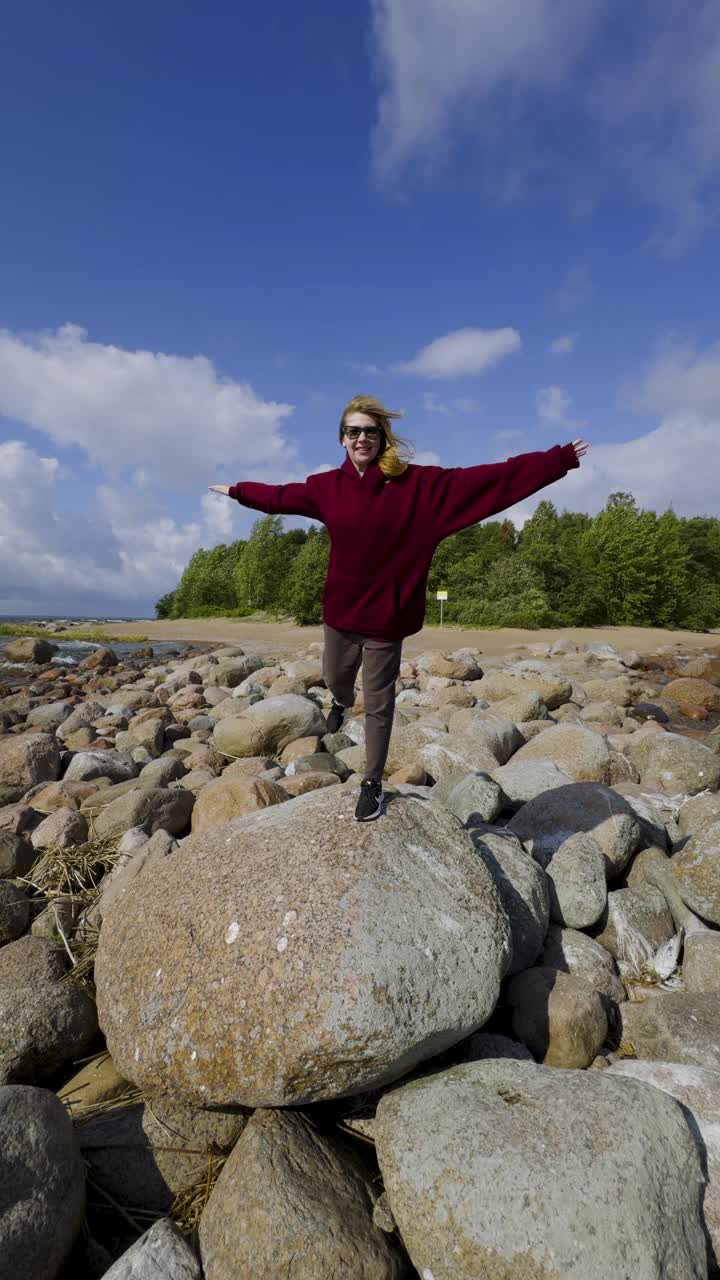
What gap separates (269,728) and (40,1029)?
483cm

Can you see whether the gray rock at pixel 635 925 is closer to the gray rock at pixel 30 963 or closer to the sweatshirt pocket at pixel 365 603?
the sweatshirt pocket at pixel 365 603

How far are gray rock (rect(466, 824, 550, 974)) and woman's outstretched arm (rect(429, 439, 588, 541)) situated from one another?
204cm

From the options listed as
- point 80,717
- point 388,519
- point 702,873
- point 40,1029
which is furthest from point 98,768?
point 702,873

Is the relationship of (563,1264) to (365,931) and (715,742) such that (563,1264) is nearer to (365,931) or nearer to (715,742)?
(365,931)

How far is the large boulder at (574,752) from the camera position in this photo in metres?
6.47

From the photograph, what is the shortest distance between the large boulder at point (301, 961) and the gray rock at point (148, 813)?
182cm

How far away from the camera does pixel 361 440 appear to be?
3.72 metres

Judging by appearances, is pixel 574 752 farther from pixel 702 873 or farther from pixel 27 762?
pixel 27 762

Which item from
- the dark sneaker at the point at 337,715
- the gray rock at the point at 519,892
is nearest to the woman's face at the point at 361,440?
the dark sneaker at the point at 337,715

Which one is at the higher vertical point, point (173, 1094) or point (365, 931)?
point (365, 931)

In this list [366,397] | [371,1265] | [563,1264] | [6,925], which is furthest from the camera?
[6,925]

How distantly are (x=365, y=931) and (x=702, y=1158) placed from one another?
1.53 m

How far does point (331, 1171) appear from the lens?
2.50 meters

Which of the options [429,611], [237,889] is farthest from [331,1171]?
[429,611]
